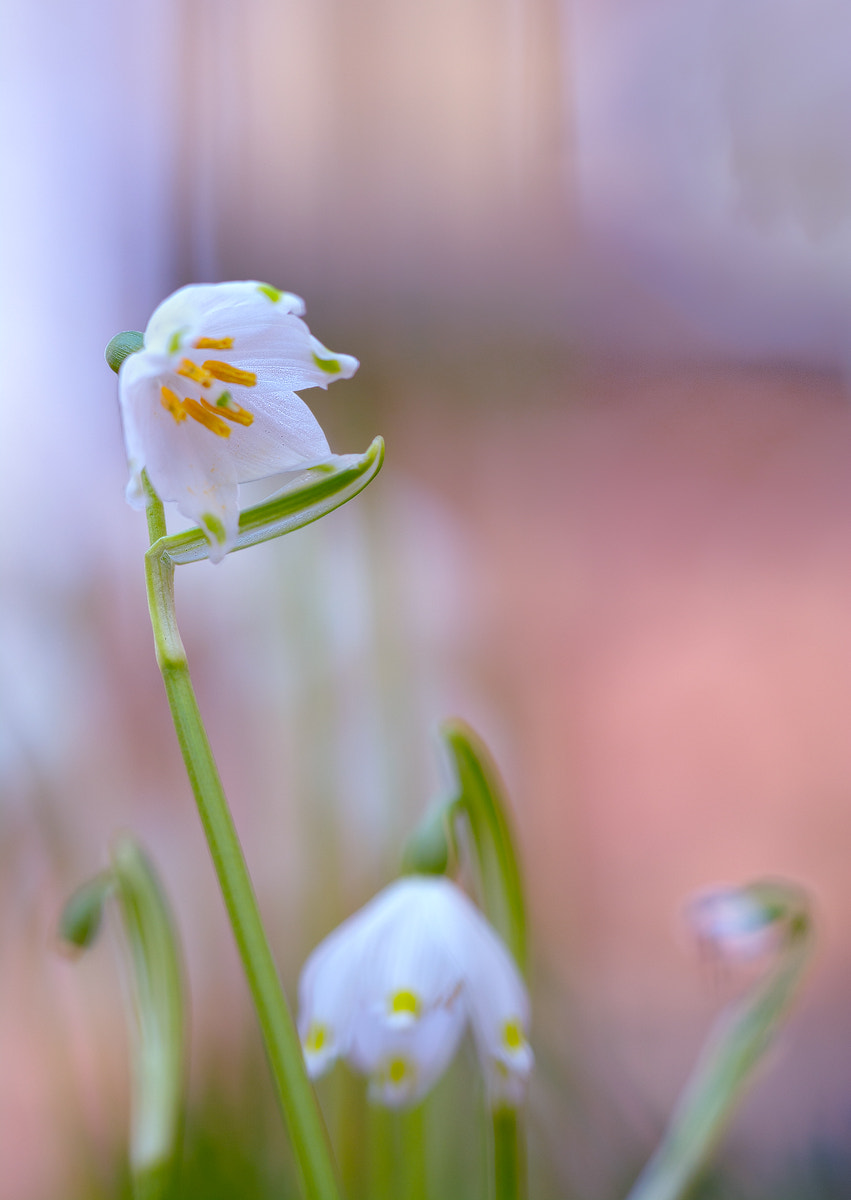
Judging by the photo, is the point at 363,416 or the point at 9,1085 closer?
the point at 9,1085

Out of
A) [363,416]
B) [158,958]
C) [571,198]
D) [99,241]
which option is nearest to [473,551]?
[363,416]

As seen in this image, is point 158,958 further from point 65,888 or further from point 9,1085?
point 9,1085

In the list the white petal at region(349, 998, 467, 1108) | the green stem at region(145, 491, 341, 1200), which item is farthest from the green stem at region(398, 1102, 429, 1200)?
the green stem at region(145, 491, 341, 1200)

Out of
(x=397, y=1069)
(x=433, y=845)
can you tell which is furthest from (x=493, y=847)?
(x=397, y=1069)

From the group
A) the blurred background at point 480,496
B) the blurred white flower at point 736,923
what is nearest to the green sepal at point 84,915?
the blurred white flower at point 736,923

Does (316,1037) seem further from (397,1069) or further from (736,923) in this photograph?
(736,923)

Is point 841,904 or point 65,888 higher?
point 65,888
